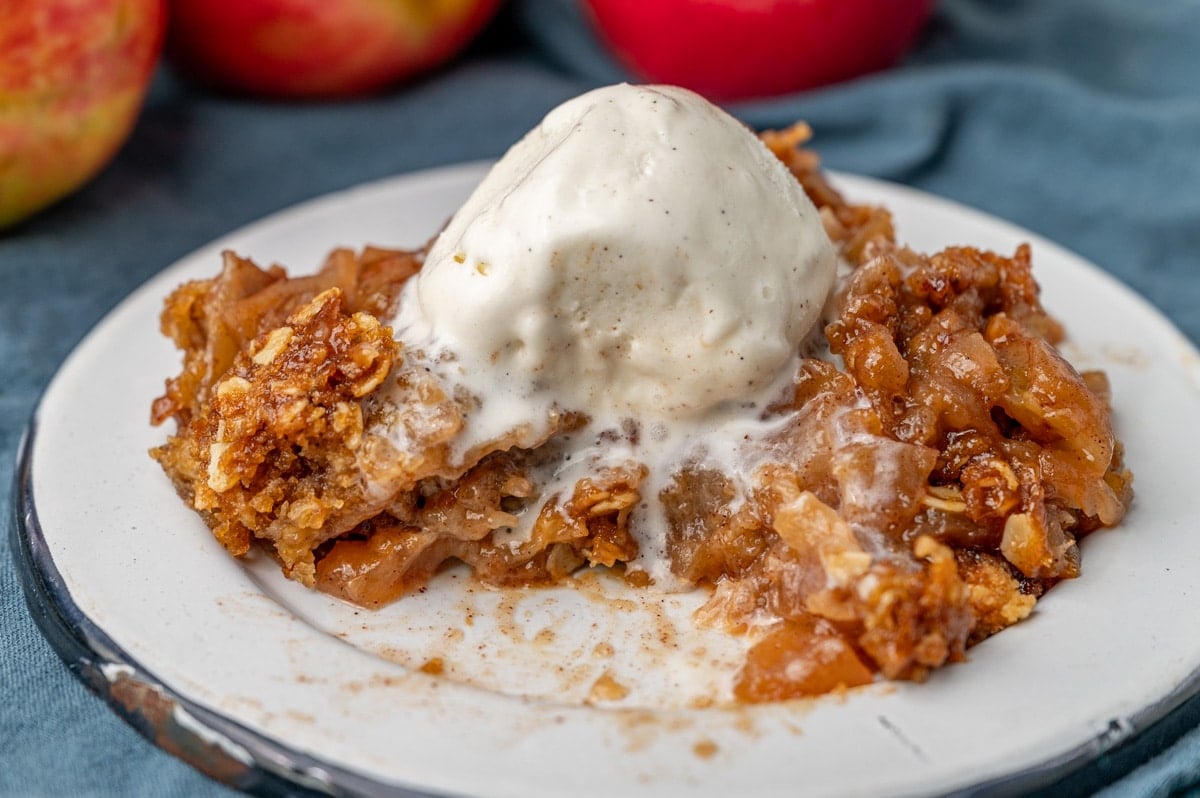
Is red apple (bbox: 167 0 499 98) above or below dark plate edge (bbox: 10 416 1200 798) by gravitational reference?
below

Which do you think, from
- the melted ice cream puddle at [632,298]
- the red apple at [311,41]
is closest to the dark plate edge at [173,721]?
the melted ice cream puddle at [632,298]

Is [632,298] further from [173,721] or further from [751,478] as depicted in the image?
[173,721]

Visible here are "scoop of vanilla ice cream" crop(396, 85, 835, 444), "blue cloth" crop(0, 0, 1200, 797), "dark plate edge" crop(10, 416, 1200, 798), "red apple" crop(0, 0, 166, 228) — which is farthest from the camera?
"blue cloth" crop(0, 0, 1200, 797)

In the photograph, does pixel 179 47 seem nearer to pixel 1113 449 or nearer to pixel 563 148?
pixel 563 148

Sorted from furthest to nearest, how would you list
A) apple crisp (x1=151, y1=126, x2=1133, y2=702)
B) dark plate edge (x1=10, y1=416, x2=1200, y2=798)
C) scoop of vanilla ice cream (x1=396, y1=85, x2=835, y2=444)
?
scoop of vanilla ice cream (x1=396, y1=85, x2=835, y2=444) < apple crisp (x1=151, y1=126, x2=1133, y2=702) < dark plate edge (x1=10, y1=416, x2=1200, y2=798)

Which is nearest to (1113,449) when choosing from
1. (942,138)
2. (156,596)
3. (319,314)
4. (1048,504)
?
(1048,504)

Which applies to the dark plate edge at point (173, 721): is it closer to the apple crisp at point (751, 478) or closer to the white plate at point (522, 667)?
the white plate at point (522, 667)

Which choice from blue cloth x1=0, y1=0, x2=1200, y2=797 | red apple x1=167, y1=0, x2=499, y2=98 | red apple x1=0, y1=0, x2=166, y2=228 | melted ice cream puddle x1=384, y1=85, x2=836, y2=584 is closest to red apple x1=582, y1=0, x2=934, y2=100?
blue cloth x1=0, y1=0, x2=1200, y2=797

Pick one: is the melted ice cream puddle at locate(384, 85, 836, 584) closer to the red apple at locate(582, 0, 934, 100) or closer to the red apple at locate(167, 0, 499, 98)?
the red apple at locate(582, 0, 934, 100)
